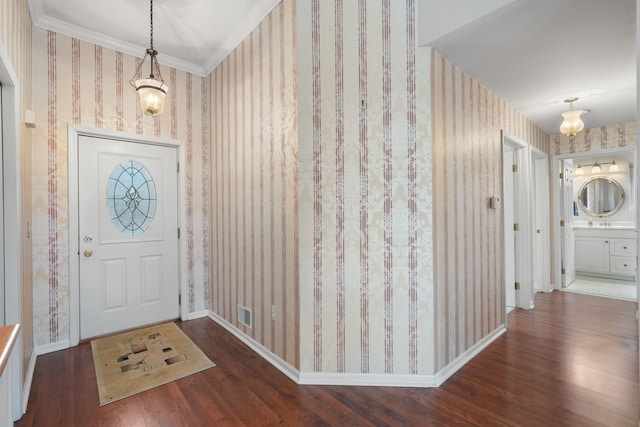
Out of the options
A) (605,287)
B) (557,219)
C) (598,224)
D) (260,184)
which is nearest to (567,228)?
(557,219)

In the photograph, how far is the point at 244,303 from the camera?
109 inches

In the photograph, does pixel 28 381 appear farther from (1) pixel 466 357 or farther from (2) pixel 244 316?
(1) pixel 466 357

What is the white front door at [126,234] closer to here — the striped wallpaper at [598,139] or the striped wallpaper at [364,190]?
the striped wallpaper at [364,190]

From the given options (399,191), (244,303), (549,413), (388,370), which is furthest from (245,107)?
(549,413)

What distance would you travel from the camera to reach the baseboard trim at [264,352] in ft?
7.07

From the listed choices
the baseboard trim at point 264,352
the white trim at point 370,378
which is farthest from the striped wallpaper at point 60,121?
the white trim at point 370,378

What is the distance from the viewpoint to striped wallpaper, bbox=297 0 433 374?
6.67 ft

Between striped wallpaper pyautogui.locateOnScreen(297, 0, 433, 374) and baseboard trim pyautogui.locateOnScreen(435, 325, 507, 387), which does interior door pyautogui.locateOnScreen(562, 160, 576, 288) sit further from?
striped wallpaper pyautogui.locateOnScreen(297, 0, 433, 374)

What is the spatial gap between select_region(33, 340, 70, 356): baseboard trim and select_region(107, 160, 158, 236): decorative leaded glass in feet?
3.57

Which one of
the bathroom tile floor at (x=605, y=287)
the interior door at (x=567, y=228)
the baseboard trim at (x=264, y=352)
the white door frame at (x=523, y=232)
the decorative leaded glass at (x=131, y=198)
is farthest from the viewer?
the interior door at (x=567, y=228)

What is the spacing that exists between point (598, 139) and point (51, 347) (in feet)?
23.0

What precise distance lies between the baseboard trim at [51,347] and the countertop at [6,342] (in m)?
2.09

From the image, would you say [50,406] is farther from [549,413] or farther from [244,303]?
[549,413]

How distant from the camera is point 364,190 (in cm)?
207
